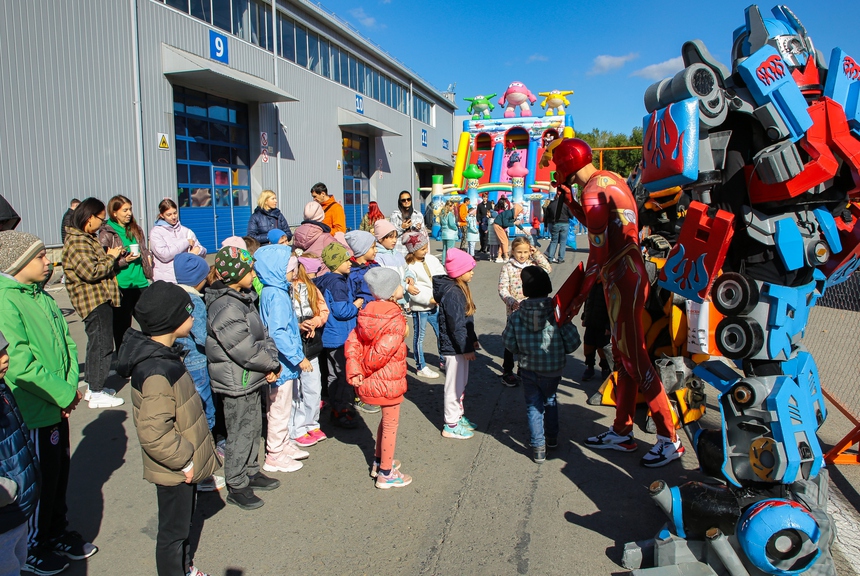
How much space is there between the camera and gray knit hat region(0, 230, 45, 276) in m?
2.90

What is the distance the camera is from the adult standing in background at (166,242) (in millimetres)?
5652

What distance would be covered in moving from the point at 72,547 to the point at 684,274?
3.59 m

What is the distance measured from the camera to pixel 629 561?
110 inches

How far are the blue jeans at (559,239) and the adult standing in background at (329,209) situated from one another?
273 inches

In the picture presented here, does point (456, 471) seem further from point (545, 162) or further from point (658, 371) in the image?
point (545, 162)

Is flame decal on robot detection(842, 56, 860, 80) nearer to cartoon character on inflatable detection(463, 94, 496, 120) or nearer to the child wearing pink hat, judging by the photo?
the child wearing pink hat

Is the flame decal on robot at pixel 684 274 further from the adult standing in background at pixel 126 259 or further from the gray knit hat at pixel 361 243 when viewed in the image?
the adult standing in background at pixel 126 259

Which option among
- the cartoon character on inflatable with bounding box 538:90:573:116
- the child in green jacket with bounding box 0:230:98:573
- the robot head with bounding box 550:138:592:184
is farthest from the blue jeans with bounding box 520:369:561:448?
the cartoon character on inflatable with bounding box 538:90:573:116

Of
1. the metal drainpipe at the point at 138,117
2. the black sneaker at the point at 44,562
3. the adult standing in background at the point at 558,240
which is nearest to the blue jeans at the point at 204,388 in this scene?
the black sneaker at the point at 44,562

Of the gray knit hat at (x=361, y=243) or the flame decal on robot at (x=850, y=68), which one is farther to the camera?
the gray knit hat at (x=361, y=243)

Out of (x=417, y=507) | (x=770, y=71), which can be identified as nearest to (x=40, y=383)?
(x=417, y=507)

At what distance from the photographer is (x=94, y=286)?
5.11 metres

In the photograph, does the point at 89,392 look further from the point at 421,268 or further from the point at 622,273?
the point at 622,273

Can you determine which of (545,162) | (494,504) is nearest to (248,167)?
(545,162)
